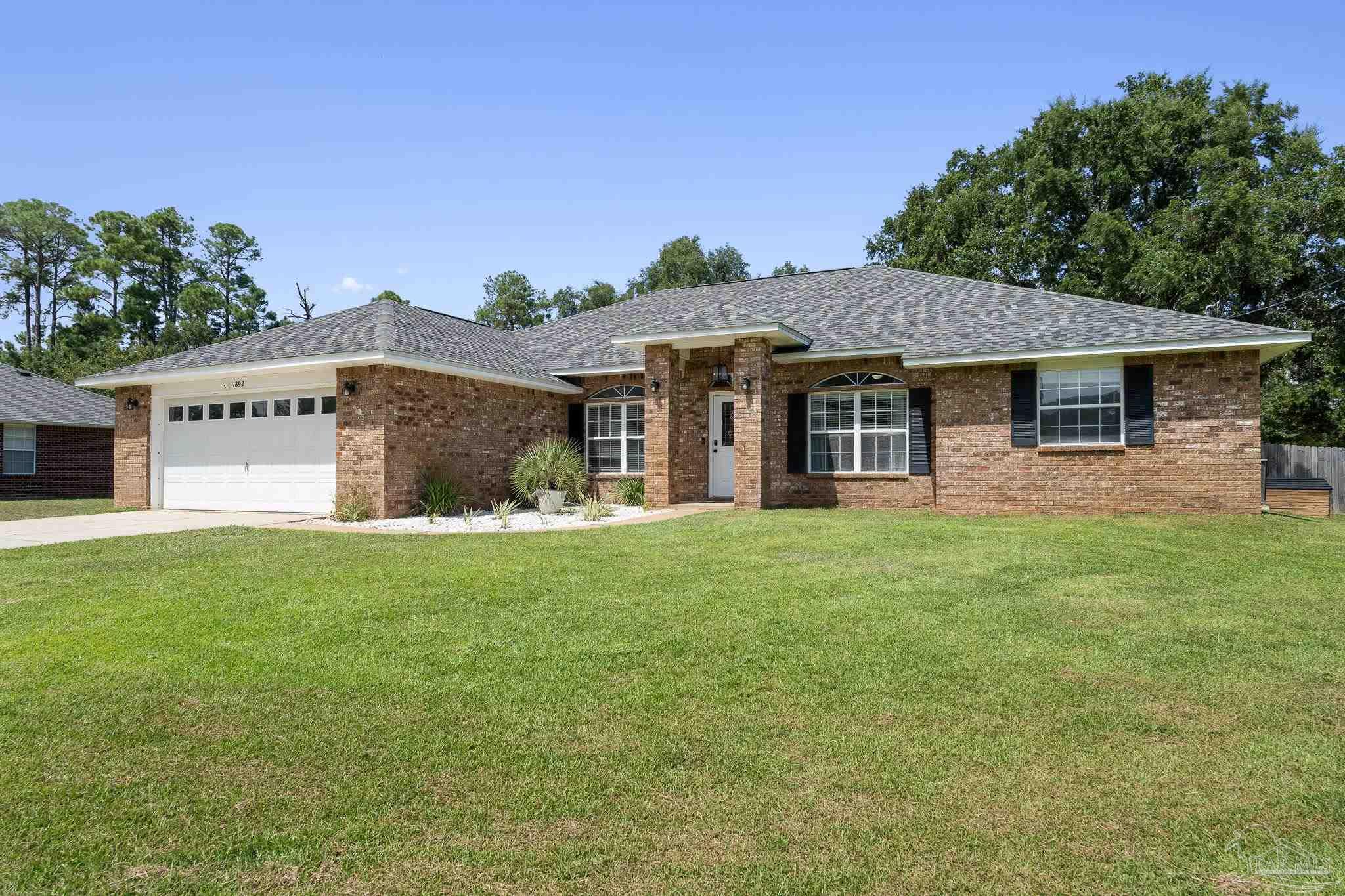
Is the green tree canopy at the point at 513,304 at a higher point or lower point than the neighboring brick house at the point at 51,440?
higher

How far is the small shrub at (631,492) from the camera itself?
1609 centimetres

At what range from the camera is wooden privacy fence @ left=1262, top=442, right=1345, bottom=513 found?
667 inches

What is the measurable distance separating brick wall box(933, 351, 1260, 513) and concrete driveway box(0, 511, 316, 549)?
1229cm

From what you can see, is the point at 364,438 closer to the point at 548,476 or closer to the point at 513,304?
the point at 548,476

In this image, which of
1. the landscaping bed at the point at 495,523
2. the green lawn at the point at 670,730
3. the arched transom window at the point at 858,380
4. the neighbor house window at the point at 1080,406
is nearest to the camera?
the green lawn at the point at 670,730

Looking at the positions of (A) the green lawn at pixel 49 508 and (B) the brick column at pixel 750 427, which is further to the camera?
(A) the green lawn at pixel 49 508

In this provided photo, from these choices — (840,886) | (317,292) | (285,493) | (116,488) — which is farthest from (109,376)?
(317,292)

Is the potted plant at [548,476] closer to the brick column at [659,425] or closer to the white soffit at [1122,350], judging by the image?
the brick column at [659,425]

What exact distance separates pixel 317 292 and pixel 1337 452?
42.6 m

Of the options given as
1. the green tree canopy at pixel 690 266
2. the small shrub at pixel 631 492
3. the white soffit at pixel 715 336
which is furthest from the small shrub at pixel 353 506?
the green tree canopy at pixel 690 266

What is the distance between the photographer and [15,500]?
21516 mm

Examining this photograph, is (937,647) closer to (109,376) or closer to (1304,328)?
(109,376)

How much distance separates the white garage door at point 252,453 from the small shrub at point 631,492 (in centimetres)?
581

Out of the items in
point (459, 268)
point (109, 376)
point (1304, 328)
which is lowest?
point (109, 376)
